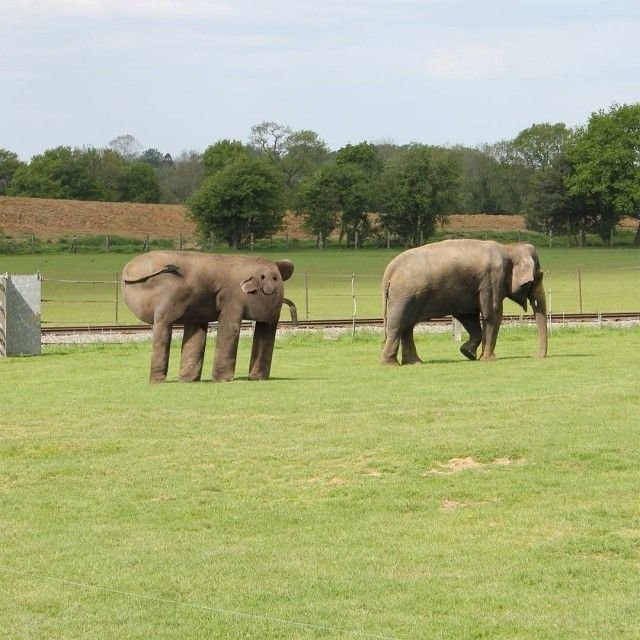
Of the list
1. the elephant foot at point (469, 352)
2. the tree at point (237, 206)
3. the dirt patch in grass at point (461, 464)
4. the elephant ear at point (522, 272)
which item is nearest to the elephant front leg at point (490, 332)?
the elephant foot at point (469, 352)

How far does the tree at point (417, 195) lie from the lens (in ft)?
370

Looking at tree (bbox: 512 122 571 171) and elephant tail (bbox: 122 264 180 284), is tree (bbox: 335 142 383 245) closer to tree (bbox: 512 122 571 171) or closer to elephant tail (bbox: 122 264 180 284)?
tree (bbox: 512 122 571 171)

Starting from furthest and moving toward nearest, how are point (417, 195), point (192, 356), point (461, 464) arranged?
point (417, 195) → point (192, 356) → point (461, 464)

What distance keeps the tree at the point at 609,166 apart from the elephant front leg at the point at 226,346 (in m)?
92.2

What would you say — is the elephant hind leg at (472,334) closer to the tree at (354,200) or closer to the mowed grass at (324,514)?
the mowed grass at (324,514)

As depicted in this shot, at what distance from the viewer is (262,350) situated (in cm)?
2469

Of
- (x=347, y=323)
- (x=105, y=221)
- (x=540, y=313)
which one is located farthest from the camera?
(x=105, y=221)

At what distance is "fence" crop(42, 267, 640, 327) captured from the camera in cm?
5078

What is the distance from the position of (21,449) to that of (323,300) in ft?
151

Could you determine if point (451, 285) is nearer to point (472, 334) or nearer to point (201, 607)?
point (472, 334)

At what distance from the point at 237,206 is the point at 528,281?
7834 centimetres

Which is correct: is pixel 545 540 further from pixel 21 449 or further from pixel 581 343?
pixel 581 343

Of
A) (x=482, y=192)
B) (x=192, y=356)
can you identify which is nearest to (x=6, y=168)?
(x=482, y=192)

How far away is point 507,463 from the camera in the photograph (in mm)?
14438
